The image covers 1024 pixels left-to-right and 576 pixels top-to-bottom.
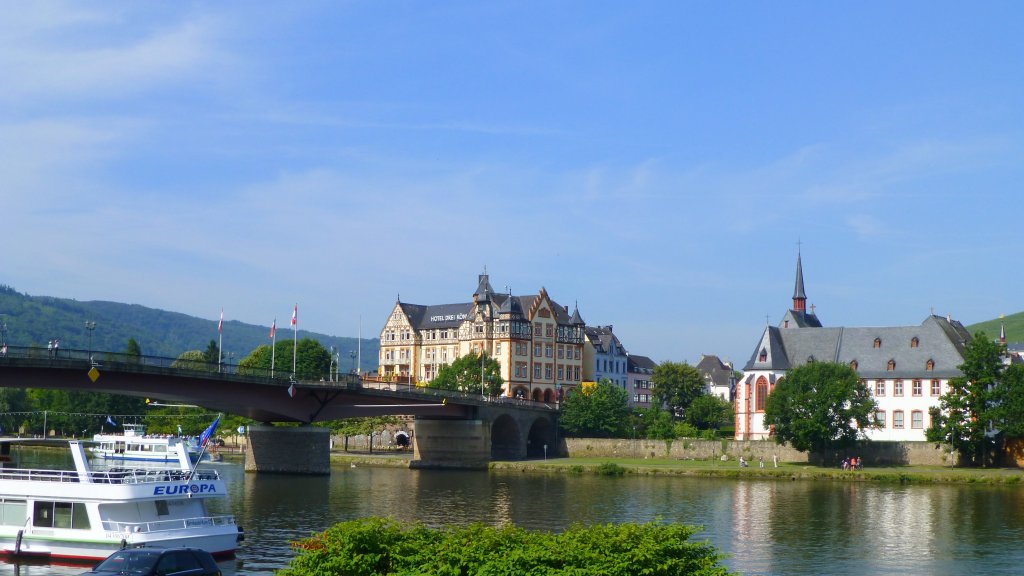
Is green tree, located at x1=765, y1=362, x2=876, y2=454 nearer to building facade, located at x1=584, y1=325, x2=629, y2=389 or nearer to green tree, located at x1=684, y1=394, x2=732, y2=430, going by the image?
green tree, located at x1=684, y1=394, x2=732, y2=430

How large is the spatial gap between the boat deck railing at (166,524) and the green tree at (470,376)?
104267mm

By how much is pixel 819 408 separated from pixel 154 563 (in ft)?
280

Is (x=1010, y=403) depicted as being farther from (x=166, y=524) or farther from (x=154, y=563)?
(x=154, y=563)

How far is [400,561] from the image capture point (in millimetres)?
24703

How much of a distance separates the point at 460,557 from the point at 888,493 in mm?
72285

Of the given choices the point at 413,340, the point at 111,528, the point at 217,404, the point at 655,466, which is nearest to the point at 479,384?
the point at 413,340

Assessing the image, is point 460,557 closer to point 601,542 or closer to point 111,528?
point 601,542

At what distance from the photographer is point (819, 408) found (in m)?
108

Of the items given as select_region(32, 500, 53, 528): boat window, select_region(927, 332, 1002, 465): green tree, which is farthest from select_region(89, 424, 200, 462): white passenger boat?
select_region(927, 332, 1002, 465): green tree

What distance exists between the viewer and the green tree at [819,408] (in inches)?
4257

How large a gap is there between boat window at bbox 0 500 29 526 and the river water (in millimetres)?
2628

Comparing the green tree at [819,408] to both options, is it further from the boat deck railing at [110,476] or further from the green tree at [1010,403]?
the boat deck railing at [110,476]

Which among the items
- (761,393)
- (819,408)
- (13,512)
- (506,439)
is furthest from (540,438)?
(13,512)

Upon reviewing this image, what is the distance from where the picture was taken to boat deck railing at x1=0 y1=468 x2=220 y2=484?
47562mm
